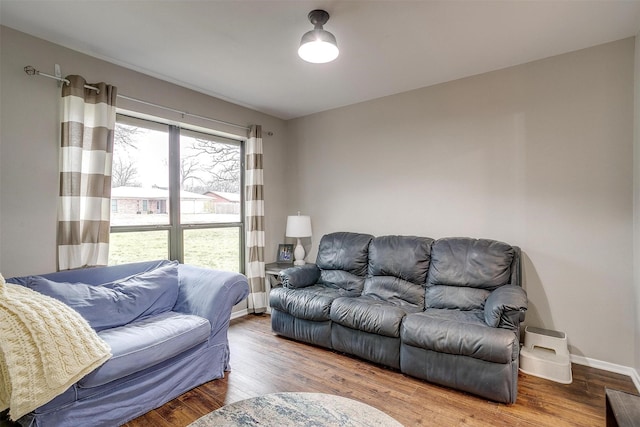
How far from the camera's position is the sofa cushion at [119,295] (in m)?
2.00

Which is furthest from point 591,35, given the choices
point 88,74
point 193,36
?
point 88,74

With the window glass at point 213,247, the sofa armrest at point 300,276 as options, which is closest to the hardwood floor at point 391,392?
the sofa armrest at point 300,276

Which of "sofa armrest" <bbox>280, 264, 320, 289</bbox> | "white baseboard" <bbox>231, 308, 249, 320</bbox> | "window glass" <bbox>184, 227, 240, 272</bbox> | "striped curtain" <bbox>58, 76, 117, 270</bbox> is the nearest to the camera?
"striped curtain" <bbox>58, 76, 117, 270</bbox>

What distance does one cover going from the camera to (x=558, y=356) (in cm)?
235

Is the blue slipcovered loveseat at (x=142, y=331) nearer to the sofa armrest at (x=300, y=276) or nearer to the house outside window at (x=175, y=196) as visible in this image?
the house outside window at (x=175, y=196)

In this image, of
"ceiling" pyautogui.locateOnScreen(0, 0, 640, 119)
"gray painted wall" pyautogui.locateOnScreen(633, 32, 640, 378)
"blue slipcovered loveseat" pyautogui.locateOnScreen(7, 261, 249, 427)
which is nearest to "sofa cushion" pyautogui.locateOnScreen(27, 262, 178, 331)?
"blue slipcovered loveseat" pyautogui.locateOnScreen(7, 261, 249, 427)

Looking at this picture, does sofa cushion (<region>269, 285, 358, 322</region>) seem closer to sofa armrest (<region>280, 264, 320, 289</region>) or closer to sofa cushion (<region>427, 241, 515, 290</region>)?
sofa armrest (<region>280, 264, 320, 289</region>)

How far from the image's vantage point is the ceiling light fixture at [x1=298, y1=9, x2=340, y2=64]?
197cm

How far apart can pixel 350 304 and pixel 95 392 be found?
5.89 ft

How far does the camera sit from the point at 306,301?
288cm

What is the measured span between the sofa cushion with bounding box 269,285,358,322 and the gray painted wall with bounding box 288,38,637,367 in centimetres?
101

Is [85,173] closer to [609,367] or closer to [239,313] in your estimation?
[239,313]

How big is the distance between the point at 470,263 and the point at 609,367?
4.11 ft

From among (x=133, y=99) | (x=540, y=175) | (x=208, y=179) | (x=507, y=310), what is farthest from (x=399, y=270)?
(x=133, y=99)
